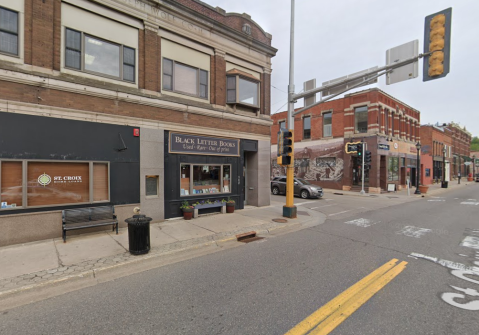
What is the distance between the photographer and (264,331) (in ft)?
9.99

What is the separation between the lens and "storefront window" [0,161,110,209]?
255 inches

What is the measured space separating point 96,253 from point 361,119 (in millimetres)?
24251

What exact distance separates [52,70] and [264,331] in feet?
28.3

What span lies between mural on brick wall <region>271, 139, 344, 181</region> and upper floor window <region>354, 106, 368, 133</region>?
1.95 meters

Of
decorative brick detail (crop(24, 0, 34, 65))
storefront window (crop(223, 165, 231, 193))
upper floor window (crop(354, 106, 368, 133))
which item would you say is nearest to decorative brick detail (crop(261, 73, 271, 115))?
storefront window (crop(223, 165, 231, 193))

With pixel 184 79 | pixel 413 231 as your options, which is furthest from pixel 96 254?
pixel 413 231

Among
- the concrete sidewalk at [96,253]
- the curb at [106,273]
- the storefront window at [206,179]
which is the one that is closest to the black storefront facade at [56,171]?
the concrete sidewalk at [96,253]

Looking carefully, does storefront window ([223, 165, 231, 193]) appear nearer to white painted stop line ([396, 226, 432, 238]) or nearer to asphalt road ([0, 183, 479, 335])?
asphalt road ([0, 183, 479, 335])

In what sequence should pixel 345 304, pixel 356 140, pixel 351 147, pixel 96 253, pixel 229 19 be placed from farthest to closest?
pixel 356 140 → pixel 351 147 → pixel 229 19 → pixel 96 253 → pixel 345 304

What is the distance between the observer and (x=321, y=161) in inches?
1022

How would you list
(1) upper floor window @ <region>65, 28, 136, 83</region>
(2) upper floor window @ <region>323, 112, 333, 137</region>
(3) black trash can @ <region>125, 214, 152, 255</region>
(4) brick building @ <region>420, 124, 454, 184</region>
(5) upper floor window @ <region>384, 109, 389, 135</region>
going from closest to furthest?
(3) black trash can @ <region>125, 214, 152, 255</region>, (1) upper floor window @ <region>65, 28, 136, 83</region>, (5) upper floor window @ <region>384, 109, 389, 135</region>, (2) upper floor window @ <region>323, 112, 333, 137</region>, (4) brick building @ <region>420, 124, 454, 184</region>

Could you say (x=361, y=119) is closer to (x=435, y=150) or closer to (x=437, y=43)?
(x=437, y=43)

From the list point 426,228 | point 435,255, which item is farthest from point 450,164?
point 435,255

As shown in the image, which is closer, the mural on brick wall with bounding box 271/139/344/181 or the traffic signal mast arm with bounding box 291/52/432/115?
the traffic signal mast arm with bounding box 291/52/432/115
